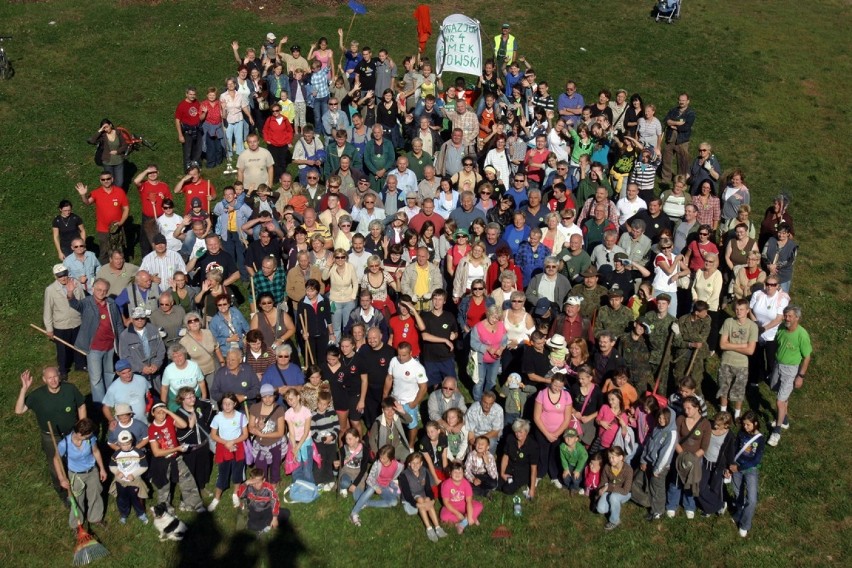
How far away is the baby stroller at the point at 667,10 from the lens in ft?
89.8

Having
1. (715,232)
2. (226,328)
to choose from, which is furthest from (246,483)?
(715,232)

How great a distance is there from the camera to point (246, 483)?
11352mm

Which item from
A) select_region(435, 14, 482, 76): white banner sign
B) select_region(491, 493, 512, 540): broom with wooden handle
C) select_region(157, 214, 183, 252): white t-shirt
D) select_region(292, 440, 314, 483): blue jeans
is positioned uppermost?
select_region(435, 14, 482, 76): white banner sign

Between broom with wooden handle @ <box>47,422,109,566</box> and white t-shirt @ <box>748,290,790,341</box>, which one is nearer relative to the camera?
broom with wooden handle @ <box>47,422,109,566</box>

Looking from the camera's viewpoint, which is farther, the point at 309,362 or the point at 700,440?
the point at 309,362

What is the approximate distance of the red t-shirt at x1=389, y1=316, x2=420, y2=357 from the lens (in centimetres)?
1292

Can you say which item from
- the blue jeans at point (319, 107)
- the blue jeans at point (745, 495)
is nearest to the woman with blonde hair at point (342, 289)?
the blue jeans at point (745, 495)

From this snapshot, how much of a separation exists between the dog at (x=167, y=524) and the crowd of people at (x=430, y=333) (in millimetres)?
270

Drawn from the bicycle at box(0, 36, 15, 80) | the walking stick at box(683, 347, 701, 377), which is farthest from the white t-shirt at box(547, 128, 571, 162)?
the bicycle at box(0, 36, 15, 80)

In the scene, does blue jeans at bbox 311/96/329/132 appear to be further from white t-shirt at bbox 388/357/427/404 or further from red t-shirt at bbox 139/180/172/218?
white t-shirt at bbox 388/357/427/404

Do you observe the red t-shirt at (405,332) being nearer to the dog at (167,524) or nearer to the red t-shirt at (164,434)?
the red t-shirt at (164,434)

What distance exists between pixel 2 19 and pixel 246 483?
69.8ft

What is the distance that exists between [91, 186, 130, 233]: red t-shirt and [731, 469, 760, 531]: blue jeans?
38.1 ft

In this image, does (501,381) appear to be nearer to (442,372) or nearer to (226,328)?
(442,372)
